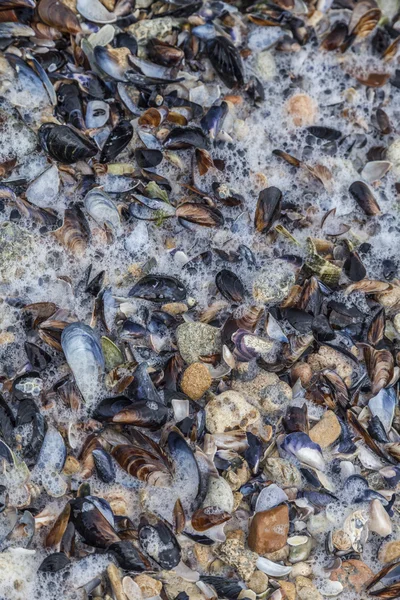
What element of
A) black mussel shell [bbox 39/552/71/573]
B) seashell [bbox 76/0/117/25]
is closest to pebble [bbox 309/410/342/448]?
black mussel shell [bbox 39/552/71/573]

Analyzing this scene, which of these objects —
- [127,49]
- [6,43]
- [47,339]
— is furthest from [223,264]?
[6,43]

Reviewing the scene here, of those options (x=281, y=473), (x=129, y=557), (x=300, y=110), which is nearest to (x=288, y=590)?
(x=281, y=473)

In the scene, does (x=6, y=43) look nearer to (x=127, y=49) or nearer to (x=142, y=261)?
(x=127, y=49)

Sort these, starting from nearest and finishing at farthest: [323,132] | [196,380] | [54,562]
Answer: [54,562], [196,380], [323,132]

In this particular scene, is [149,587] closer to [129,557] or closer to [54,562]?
[129,557]

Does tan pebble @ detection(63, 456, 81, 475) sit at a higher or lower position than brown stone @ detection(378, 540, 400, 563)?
higher

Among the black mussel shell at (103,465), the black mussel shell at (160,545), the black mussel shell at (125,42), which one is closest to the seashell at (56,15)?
the black mussel shell at (125,42)

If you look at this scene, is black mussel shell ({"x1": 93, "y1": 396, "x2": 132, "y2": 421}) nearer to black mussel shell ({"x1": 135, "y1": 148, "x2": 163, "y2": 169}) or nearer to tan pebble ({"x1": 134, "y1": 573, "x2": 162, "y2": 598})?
tan pebble ({"x1": 134, "y1": 573, "x2": 162, "y2": 598})

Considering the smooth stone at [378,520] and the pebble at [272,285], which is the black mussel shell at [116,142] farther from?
the smooth stone at [378,520]
